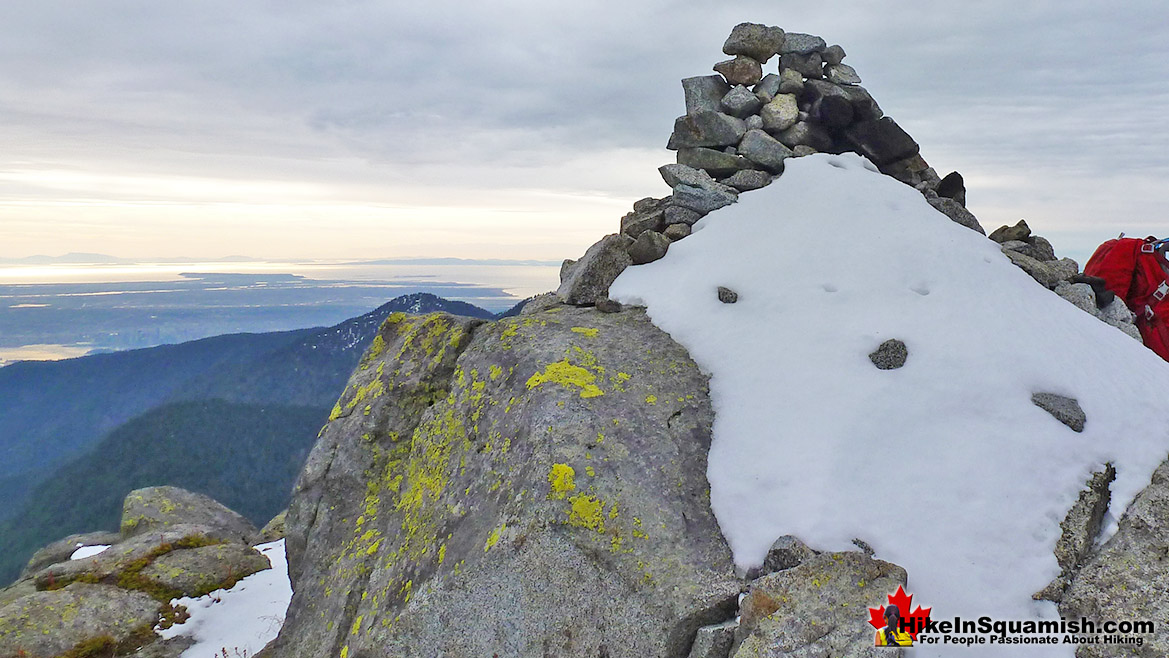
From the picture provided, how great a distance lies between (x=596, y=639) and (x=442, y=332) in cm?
622

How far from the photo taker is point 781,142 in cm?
1666

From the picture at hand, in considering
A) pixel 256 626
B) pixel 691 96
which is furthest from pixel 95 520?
pixel 691 96

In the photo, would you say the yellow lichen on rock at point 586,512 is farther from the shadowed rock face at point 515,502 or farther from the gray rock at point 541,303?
the gray rock at point 541,303

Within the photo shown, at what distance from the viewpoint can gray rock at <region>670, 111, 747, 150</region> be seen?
650 inches

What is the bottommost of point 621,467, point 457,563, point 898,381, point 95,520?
point 95,520

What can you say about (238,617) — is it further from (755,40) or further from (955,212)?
(755,40)

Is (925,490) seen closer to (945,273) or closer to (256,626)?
(945,273)

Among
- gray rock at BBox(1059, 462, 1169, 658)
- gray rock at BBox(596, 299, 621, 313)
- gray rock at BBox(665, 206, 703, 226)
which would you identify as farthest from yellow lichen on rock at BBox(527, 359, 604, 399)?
gray rock at BBox(665, 206, 703, 226)

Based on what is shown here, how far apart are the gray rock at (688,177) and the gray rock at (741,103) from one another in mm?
2488

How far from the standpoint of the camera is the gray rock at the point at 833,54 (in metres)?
18.2

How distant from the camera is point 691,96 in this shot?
699 inches

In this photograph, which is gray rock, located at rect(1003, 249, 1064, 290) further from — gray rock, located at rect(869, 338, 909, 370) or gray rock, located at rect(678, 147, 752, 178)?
gray rock, located at rect(869, 338, 909, 370)

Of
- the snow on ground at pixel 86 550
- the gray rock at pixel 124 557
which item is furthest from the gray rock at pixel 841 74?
the snow on ground at pixel 86 550

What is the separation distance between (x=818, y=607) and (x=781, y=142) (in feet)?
45.0
